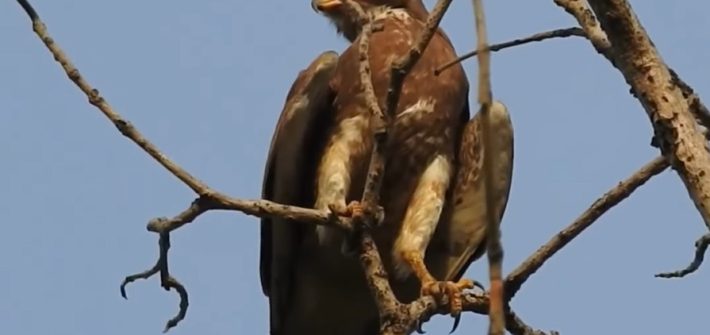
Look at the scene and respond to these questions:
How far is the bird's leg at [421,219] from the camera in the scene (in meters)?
6.41

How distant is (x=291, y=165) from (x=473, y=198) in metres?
0.89

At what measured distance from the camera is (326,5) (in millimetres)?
7406

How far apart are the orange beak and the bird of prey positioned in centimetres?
55

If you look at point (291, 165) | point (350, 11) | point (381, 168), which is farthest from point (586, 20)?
point (350, 11)

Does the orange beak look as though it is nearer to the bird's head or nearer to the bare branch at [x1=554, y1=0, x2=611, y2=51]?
the bird's head

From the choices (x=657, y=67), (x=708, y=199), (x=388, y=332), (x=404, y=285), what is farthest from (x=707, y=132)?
(x=404, y=285)

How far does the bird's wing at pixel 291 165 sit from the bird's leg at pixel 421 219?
53 centimetres

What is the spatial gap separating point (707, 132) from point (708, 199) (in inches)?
26.6

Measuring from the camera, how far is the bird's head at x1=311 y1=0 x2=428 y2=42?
743cm

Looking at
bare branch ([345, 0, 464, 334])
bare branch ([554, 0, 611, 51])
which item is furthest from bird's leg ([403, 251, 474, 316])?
bare branch ([554, 0, 611, 51])

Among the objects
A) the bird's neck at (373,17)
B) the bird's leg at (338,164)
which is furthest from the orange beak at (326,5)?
the bird's leg at (338,164)

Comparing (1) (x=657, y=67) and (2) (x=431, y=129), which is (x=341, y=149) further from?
(1) (x=657, y=67)

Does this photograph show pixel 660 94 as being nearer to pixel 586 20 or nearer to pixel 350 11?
pixel 586 20

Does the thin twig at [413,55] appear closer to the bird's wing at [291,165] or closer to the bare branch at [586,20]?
the bare branch at [586,20]
